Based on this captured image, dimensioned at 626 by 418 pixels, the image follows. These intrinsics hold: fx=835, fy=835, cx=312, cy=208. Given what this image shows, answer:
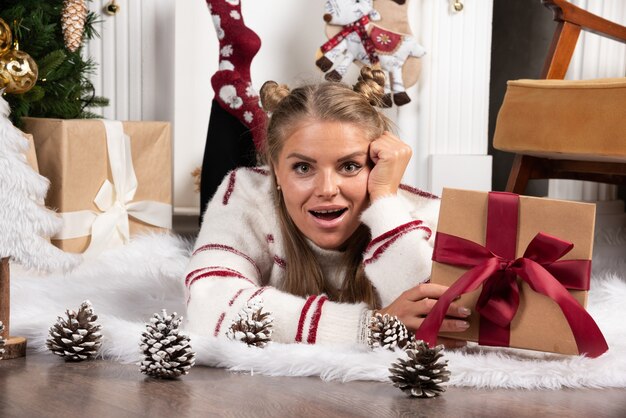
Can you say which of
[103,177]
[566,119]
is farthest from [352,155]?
[103,177]

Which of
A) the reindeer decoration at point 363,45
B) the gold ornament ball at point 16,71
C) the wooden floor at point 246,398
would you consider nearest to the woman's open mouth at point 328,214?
the wooden floor at point 246,398

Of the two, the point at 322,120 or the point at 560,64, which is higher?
the point at 560,64

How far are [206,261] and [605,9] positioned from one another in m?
1.86

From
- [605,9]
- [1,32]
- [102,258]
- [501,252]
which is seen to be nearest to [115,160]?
[102,258]

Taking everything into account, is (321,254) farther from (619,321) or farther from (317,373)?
(619,321)

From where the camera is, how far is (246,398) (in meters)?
0.90

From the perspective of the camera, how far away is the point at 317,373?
999mm

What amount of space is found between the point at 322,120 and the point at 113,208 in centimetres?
81

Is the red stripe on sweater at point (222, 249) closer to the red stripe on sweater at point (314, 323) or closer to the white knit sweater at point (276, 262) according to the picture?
the white knit sweater at point (276, 262)

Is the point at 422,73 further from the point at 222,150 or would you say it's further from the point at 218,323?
the point at 218,323

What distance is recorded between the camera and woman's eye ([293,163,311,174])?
1.23 meters

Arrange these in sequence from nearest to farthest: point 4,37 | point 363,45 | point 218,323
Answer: point 218,323 → point 4,37 → point 363,45

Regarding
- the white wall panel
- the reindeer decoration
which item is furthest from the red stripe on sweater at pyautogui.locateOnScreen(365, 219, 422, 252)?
the white wall panel

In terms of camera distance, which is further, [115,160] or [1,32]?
[115,160]
